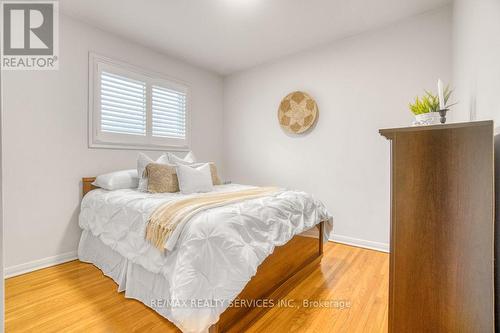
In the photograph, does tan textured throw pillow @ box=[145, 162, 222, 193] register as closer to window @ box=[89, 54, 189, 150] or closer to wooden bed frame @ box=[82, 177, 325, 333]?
window @ box=[89, 54, 189, 150]

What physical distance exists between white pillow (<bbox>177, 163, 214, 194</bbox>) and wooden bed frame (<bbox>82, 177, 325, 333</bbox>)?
110 centimetres

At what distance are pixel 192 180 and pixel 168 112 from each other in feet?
4.85

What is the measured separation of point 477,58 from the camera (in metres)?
1.60

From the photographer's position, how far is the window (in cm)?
281

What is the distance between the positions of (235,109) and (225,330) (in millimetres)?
3444

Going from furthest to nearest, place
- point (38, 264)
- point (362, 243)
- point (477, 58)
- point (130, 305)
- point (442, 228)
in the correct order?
point (362, 243), point (38, 264), point (130, 305), point (477, 58), point (442, 228)

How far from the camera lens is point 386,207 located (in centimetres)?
284

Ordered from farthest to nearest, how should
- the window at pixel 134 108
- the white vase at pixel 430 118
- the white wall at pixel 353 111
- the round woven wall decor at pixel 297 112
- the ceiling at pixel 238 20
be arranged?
the round woven wall decor at pixel 297 112
the window at pixel 134 108
the white wall at pixel 353 111
the ceiling at pixel 238 20
the white vase at pixel 430 118

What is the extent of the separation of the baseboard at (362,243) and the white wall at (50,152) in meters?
2.93

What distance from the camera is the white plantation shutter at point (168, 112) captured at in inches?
134

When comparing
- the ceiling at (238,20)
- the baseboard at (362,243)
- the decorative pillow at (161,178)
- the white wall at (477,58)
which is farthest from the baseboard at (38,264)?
the white wall at (477,58)

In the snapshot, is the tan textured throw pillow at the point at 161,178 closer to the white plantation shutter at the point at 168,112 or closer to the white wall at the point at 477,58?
the white plantation shutter at the point at 168,112

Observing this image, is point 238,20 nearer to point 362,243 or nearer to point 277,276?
point 277,276

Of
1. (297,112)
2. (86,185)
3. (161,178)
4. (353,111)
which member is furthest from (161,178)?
(353,111)
